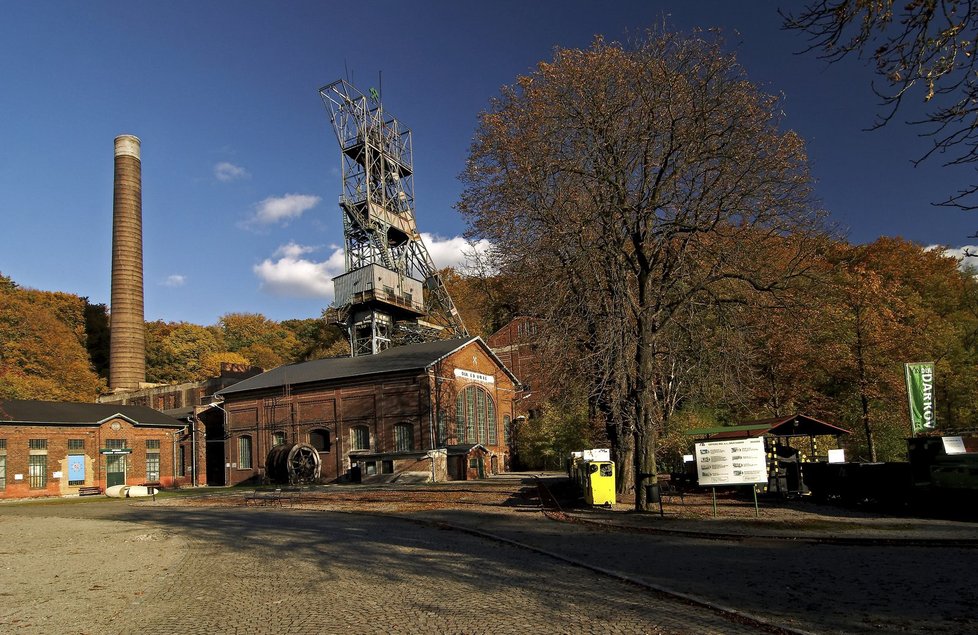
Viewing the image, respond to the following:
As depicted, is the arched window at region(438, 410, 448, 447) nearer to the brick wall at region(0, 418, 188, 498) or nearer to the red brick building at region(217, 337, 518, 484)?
the red brick building at region(217, 337, 518, 484)

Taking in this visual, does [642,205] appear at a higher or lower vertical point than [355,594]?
higher

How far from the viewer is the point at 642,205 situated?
62.2 feet

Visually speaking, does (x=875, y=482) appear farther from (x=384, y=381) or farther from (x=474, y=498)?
(x=384, y=381)

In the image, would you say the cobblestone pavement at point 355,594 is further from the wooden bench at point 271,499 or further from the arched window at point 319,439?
the arched window at point 319,439

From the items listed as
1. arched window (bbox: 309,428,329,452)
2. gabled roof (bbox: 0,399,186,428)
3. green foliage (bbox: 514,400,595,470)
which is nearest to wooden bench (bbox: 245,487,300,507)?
arched window (bbox: 309,428,329,452)

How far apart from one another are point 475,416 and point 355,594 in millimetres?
37894

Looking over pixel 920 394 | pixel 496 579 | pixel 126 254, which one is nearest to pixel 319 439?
pixel 126 254

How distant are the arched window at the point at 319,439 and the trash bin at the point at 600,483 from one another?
3044cm

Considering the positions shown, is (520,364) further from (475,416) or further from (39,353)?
(39,353)

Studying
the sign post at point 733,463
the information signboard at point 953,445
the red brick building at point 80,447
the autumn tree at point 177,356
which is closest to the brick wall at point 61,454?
the red brick building at point 80,447

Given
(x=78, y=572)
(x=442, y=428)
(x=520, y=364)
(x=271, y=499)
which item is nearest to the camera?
(x=78, y=572)

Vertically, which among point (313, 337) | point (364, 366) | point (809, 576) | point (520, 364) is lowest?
point (809, 576)

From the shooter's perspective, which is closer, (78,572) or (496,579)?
(496,579)

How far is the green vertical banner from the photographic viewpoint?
23.5 meters
